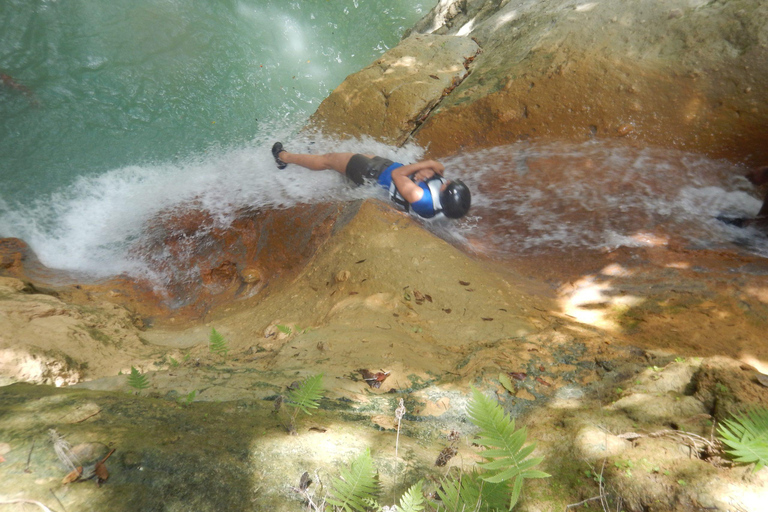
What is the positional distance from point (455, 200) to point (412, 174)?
709mm

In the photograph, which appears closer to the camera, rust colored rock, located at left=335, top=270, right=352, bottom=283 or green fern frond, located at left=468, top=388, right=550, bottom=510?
green fern frond, located at left=468, top=388, right=550, bottom=510

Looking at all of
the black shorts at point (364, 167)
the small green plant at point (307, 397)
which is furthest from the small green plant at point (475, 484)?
the black shorts at point (364, 167)

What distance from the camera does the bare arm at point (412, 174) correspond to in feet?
16.2

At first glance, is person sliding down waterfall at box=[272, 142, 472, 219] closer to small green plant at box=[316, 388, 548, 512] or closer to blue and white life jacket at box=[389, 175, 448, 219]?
blue and white life jacket at box=[389, 175, 448, 219]

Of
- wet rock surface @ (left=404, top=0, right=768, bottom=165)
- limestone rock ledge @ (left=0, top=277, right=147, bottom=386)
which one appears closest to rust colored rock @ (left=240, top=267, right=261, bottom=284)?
limestone rock ledge @ (left=0, top=277, right=147, bottom=386)

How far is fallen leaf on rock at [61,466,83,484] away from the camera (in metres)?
1.23

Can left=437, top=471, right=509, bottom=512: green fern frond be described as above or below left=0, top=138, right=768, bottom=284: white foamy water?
below

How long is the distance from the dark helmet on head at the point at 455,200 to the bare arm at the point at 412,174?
0.30 m

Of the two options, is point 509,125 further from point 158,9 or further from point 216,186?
point 158,9

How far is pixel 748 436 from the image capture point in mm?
1443

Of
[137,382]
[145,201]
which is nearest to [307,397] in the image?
[137,382]

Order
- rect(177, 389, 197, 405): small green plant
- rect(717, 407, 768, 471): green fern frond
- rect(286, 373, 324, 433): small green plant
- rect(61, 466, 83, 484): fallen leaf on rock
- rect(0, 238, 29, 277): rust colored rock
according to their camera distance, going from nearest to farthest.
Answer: rect(61, 466, 83, 484): fallen leaf on rock → rect(717, 407, 768, 471): green fern frond → rect(286, 373, 324, 433): small green plant → rect(177, 389, 197, 405): small green plant → rect(0, 238, 29, 277): rust colored rock

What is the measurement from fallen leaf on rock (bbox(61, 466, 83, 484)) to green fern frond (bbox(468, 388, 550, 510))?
1.31 meters

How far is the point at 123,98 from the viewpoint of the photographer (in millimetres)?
7492
